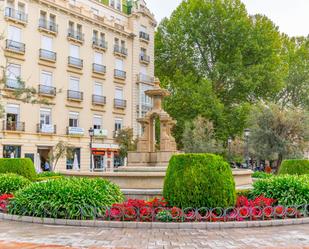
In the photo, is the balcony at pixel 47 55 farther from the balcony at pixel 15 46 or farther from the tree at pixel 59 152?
the tree at pixel 59 152

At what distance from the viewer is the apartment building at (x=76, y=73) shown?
34625 millimetres

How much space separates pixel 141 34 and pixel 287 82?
730 inches

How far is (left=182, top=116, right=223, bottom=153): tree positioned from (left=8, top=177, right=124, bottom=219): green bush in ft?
81.1

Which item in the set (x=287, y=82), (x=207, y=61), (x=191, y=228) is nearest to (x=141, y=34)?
(x=207, y=61)

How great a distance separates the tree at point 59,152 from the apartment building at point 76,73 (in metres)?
0.95

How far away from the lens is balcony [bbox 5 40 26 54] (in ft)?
111

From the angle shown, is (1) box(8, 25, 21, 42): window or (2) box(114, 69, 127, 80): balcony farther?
(2) box(114, 69, 127, 80): balcony

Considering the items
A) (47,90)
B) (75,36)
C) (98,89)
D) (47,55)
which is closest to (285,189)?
(47,90)

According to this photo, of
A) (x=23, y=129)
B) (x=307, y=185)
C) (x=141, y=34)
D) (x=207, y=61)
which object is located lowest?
(x=307, y=185)

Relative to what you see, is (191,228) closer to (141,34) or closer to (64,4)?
(64,4)

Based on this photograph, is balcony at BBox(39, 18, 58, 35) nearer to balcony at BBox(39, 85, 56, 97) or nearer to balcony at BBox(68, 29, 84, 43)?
balcony at BBox(68, 29, 84, 43)

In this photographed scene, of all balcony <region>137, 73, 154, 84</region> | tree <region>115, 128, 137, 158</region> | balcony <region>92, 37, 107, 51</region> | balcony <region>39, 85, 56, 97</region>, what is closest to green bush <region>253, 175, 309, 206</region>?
tree <region>115, 128, 137, 158</region>

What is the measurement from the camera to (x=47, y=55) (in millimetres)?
37219

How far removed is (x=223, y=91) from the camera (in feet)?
138
